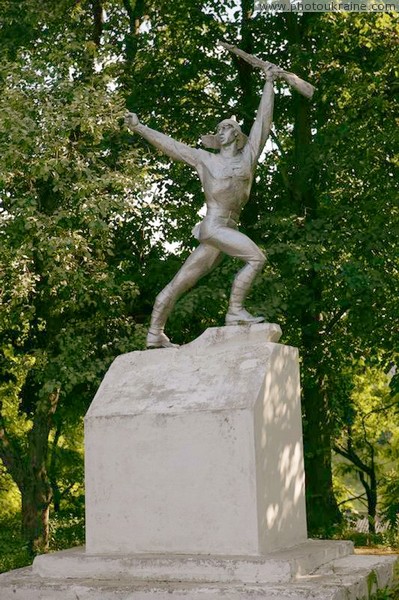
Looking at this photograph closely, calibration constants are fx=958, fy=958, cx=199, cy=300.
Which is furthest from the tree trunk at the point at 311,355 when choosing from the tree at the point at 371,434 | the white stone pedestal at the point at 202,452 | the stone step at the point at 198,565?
the stone step at the point at 198,565

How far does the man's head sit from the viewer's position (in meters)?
8.21

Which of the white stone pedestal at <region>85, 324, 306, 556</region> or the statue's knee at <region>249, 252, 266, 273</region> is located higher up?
the statue's knee at <region>249, 252, 266, 273</region>

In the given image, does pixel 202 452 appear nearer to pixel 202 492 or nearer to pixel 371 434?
pixel 202 492

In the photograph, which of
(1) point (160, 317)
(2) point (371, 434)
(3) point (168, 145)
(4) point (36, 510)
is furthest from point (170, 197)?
(2) point (371, 434)

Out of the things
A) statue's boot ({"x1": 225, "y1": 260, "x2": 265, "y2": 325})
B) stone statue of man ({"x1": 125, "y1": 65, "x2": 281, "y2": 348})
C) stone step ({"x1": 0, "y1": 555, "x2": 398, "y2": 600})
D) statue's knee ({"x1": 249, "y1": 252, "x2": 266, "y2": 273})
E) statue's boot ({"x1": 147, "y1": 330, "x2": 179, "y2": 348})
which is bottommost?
stone step ({"x1": 0, "y1": 555, "x2": 398, "y2": 600})

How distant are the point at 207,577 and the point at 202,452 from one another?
924 mm

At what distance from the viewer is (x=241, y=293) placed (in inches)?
318

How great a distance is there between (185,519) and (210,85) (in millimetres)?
11088

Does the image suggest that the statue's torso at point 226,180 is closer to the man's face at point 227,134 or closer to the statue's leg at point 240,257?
the man's face at point 227,134

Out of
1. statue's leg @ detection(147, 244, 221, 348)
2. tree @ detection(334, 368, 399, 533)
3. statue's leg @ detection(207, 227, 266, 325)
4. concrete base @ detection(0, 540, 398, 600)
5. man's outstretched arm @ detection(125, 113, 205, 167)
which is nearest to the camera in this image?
concrete base @ detection(0, 540, 398, 600)

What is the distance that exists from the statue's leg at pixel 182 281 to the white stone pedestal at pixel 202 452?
14.5 inches

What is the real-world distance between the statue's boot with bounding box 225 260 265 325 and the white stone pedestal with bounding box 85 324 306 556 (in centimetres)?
12

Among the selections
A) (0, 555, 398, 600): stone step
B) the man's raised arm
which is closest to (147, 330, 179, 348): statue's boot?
the man's raised arm

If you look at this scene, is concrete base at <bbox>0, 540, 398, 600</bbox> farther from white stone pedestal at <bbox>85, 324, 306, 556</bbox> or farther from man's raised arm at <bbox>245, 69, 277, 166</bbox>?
man's raised arm at <bbox>245, 69, 277, 166</bbox>
